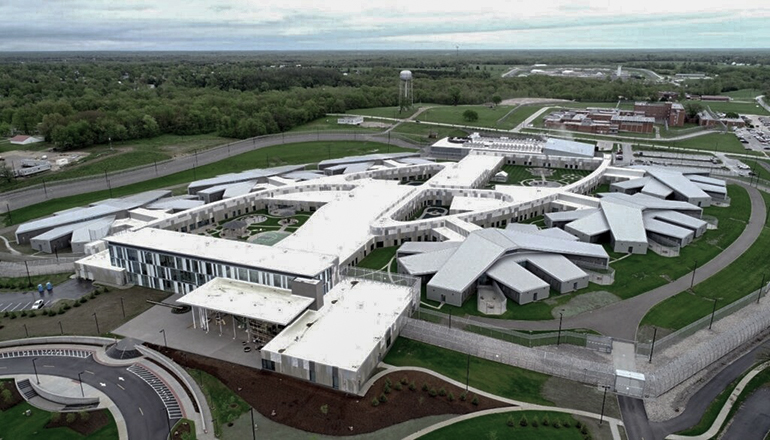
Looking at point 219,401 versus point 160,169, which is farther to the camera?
point 160,169

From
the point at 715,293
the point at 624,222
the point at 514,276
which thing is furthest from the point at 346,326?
the point at 624,222

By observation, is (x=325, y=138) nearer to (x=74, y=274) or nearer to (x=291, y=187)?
(x=291, y=187)

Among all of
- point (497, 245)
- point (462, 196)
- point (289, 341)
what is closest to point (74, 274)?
point (289, 341)

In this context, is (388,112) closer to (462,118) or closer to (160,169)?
(462,118)

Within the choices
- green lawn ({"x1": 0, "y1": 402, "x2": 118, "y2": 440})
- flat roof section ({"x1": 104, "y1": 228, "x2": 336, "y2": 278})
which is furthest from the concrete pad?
green lawn ({"x1": 0, "y1": 402, "x2": 118, "y2": 440})

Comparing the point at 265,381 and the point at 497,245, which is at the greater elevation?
the point at 497,245
